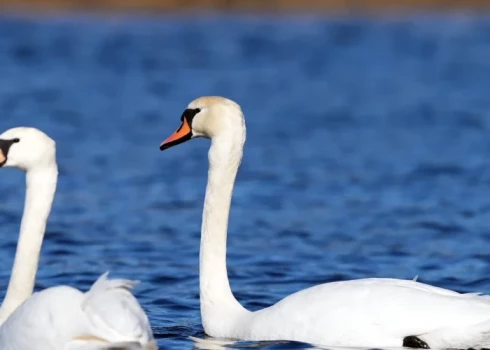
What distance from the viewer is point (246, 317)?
740cm

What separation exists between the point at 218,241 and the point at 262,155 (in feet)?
27.3

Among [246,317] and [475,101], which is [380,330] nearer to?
[246,317]

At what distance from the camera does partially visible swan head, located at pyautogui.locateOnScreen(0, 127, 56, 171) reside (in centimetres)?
716

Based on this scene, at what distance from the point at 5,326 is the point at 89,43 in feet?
71.0

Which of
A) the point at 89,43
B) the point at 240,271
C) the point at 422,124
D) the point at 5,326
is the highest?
the point at 89,43

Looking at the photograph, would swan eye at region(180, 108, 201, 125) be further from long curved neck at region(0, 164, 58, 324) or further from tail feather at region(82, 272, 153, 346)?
tail feather at region(82, 272, 153, 346)

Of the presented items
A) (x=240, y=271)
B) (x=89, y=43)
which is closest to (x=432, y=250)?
(x=240, y=271)

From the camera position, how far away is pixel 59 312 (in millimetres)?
6375

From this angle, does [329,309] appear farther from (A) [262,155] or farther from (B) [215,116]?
(A) [262,155]

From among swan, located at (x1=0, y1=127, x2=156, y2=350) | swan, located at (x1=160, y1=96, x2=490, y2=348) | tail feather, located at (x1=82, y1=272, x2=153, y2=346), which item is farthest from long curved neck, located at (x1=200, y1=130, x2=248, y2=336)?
tail feather, located at (x1=82, y1=272, x2=153, y2=346)

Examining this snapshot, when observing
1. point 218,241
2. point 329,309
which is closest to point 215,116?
point 218,241

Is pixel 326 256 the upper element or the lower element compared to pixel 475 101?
lower

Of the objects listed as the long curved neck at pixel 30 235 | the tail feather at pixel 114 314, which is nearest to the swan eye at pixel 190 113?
the long curved neck at pixel 30 235

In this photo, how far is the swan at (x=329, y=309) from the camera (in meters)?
6.78
